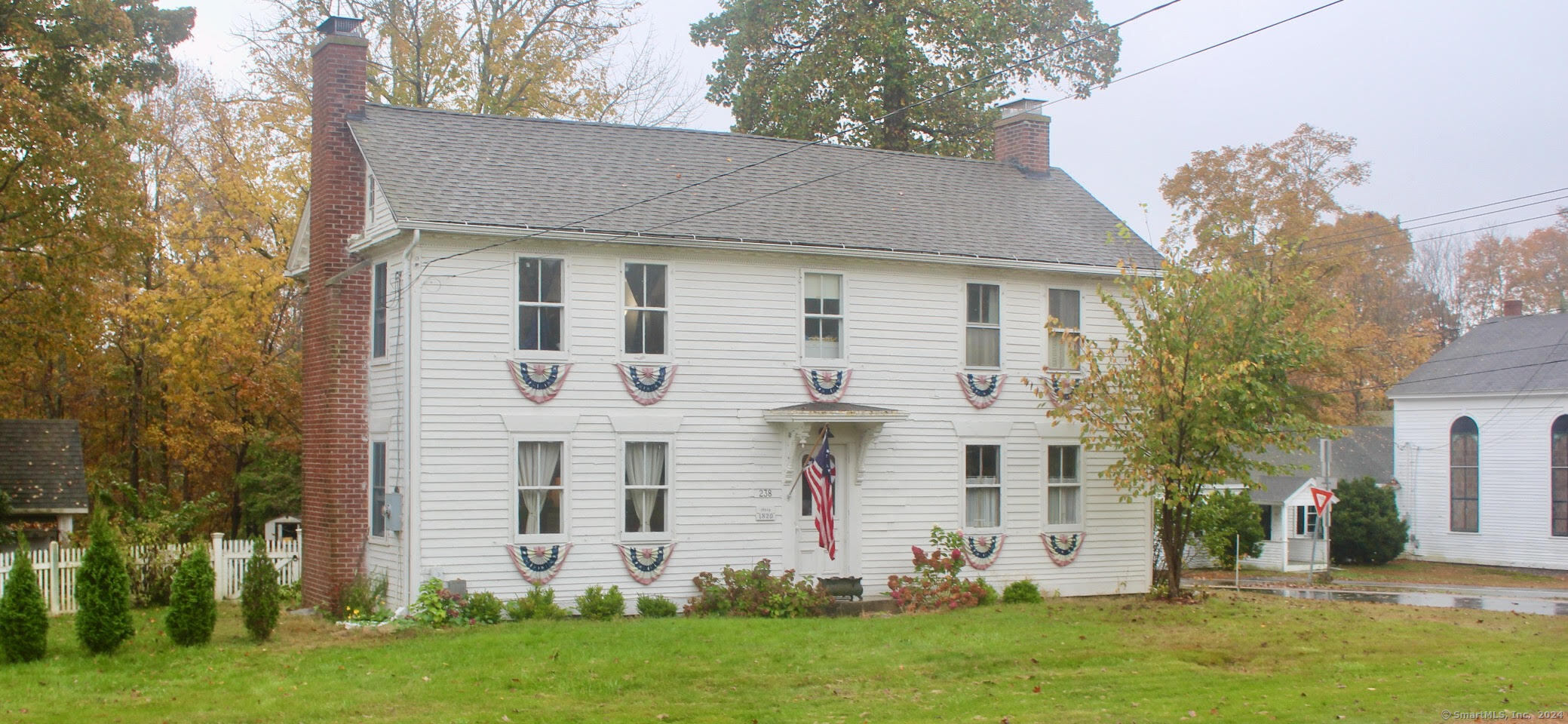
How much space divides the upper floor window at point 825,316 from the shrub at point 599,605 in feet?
14.8

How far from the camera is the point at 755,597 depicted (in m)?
18.3

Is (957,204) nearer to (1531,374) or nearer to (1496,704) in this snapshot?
(1496,704)

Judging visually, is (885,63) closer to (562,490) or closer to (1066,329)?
(1066,329)

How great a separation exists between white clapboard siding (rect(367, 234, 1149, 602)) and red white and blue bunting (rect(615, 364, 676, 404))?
104 mm

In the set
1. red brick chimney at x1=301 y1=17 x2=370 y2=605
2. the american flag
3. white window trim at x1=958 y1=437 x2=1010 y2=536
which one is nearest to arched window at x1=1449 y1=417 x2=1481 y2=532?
white window trim at x1=958 y1=437 x2=1010 y2=536

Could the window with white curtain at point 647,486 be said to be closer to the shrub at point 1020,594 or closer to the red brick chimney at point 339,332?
the red brick chimney at point 339,332

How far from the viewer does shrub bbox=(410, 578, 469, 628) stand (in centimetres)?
1661

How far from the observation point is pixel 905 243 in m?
20.4

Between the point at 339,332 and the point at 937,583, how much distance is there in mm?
9151

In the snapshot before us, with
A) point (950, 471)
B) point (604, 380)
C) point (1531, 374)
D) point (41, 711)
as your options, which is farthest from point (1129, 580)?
point (1531, 374)

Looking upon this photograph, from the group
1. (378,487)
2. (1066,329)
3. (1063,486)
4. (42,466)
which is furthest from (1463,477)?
(42,466)

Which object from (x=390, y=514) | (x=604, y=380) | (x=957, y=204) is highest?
(x=957, y=204)

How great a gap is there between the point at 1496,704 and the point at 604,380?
36.3ft

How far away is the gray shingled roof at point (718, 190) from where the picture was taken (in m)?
18.5
